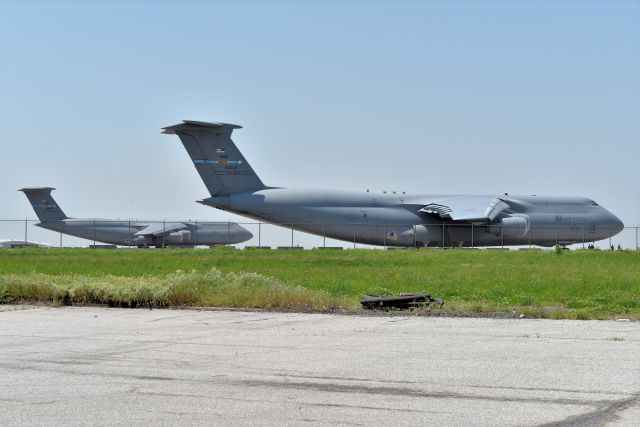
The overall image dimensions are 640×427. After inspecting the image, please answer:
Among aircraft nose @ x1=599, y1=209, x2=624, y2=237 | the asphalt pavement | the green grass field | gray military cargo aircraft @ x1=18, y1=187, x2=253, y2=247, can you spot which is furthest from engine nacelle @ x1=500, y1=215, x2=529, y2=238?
the asphalt pavement

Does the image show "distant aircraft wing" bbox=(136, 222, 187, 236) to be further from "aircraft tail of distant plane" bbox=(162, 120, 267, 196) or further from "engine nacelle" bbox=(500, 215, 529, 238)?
"engine nacelle" bbox=(500, 215, 529, 238)

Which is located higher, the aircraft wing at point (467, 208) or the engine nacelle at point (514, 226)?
the aircraft wing at point (467, 208)

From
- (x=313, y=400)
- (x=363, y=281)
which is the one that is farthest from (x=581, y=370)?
(x=363, y=281)

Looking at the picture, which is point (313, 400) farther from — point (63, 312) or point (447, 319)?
point (63, 312)

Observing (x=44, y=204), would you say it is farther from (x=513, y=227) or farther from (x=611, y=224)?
(x=611, y=224)

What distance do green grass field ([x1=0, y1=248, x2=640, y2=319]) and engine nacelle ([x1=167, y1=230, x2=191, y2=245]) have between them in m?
35.4

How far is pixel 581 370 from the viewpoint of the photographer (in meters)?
9.65

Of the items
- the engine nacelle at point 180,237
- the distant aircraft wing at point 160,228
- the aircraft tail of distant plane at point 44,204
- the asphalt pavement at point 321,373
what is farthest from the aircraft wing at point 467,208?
the asphalt pavement at point 321,373

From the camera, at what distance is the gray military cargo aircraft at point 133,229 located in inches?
2790

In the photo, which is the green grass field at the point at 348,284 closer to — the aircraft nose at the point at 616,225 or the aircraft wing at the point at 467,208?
the aircraft wing at the point at 467,208

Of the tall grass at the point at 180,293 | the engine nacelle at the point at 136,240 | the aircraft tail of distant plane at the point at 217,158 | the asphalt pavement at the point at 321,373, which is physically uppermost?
the aircraft tail of distant plane at the point at 217,158

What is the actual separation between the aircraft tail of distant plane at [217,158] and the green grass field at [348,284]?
1744 cm

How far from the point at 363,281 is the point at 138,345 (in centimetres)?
1388

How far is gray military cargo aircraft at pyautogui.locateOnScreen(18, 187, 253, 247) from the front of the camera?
7088cm
